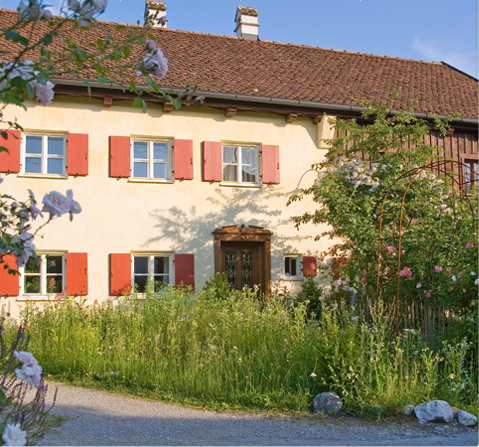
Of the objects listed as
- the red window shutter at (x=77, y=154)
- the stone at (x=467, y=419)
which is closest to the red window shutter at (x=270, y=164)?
the red window shutter at (x=77, y=154)

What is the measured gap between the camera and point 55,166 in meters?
13.2

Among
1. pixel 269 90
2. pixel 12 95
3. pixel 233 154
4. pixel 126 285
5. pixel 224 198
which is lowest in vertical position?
pixel 126 285

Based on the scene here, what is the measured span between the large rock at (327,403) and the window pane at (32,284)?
7.96m

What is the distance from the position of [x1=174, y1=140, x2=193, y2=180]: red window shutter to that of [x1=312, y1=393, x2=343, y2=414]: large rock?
8006 millimetres

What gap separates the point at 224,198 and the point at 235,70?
12.7 feet

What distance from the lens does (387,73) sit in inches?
736

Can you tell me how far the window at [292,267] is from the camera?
47.8ft

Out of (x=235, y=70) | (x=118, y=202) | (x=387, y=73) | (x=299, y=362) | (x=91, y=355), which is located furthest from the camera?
(x=387, y=73)

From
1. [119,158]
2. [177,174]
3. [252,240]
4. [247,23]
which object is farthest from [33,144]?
[247,23]

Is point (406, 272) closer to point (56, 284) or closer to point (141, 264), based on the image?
point (141, 264)

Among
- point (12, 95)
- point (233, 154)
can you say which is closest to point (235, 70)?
point (233, 154)

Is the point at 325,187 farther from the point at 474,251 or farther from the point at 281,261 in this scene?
the point at 474,251

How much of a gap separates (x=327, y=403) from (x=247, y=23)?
1538 centimetres

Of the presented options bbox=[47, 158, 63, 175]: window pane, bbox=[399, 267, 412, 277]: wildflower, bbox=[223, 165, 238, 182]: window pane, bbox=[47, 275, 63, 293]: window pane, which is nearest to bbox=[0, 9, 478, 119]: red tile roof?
bbox=[223, 165, 238, 182]: window pane
